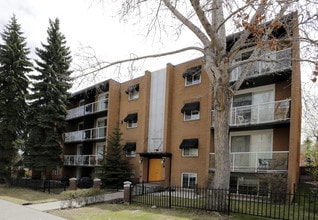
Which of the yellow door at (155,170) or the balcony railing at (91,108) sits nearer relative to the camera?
the yellow door at (155,170)

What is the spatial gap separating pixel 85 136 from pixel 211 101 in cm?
1556

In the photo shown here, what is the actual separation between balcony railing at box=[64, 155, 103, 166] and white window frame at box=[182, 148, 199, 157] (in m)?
8.99

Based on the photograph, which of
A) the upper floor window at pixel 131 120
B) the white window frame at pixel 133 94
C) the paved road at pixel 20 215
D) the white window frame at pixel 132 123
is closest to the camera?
the paved road at pixel 20 215

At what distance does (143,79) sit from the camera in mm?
26844

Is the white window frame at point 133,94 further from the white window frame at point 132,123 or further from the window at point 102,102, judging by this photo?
the window at point 102,102

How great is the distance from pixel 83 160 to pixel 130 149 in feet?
21.3

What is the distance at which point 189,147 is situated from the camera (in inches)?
851

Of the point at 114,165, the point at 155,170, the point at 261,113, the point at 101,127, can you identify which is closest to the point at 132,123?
the point at 101,127

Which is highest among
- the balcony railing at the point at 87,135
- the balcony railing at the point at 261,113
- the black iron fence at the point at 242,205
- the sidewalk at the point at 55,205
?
the balcony railing at the point at 261,113

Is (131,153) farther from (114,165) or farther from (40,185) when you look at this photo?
(40,185)

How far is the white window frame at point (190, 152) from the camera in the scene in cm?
2179

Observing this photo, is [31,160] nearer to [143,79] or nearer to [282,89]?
[143,79]

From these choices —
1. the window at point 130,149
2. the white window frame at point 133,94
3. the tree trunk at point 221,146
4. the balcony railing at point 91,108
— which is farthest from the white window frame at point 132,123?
the tree trunk at point 221,146

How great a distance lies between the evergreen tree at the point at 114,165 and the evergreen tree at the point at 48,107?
512cm
